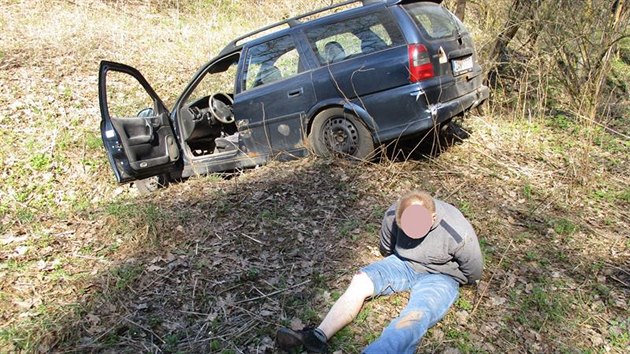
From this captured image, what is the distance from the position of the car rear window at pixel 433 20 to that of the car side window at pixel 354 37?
0.30m

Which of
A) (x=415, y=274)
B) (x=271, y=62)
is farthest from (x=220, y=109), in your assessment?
(x=415, y=274)

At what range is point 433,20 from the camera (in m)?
5.11

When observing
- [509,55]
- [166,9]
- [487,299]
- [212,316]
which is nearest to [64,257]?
[212,316]

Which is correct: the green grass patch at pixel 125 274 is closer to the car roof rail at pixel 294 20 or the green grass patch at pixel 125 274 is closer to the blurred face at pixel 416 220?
the blurred face at pixel 416 220

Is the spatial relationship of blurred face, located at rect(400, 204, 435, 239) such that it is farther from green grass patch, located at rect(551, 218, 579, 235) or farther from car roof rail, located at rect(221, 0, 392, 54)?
car roof rail, located at rect(221, 0, 392, 54)

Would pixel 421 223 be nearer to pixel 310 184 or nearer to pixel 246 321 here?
pixel 246 321

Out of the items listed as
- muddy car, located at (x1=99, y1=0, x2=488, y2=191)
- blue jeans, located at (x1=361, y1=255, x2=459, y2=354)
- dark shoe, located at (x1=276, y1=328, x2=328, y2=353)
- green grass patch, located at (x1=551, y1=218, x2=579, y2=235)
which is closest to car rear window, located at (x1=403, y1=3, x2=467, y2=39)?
muddy car, located at (x1=99, y1=0, x2=488, y2=191)

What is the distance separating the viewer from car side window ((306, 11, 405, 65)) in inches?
191

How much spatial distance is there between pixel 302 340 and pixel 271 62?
12.1 ft

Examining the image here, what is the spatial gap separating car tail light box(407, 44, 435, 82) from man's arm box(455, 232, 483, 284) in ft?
6.70

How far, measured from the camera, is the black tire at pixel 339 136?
510 centimetres

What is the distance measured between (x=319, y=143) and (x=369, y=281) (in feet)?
7.98

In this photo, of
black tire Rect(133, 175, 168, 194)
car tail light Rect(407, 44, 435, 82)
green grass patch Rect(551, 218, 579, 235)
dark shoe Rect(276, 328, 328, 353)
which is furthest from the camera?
black tire Rect(133, 175, 168, 194)

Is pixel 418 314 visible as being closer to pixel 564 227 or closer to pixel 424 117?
pixel 564 227
